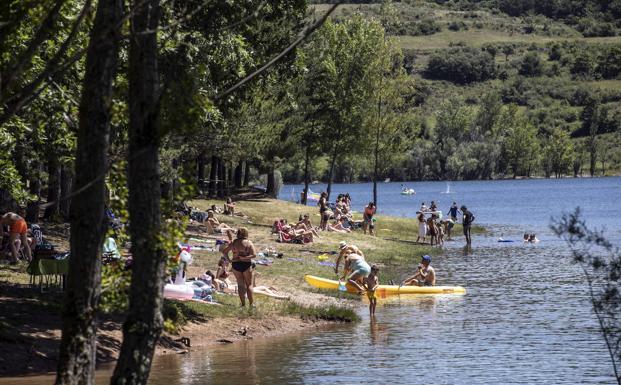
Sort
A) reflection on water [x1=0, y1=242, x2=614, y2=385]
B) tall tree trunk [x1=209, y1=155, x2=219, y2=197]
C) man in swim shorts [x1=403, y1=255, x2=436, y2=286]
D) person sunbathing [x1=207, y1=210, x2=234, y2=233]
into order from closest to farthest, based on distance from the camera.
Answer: reflection on water [x1=0, y1=242, x2=614, y2=385] → man in swim shorts [x1=403, y1=255, x2=436, y2=286] → person sunbathing [x1=207, y1=210, x2=234, y2=233] → tall tree trunk [x1=209, y1=155, x2=219, y2=197]

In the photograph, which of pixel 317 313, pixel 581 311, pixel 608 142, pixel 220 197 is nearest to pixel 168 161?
pixel 317 313

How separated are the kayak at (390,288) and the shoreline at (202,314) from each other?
42 cm

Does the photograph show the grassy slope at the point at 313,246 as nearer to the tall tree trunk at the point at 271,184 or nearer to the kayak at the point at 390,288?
the kayak at the point at 390,288

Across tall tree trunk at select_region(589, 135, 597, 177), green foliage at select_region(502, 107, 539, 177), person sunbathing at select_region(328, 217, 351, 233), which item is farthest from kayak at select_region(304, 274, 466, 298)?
tall tree trunk at select_region(589, 135, 597, 177)

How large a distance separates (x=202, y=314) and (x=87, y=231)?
11.6m

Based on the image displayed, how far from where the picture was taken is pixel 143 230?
32.9ft

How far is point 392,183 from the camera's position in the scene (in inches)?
7338

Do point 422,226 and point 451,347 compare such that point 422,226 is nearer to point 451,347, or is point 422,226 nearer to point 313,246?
point 313,246

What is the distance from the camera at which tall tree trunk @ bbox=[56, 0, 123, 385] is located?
10.1 metres

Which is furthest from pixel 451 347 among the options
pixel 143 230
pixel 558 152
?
pixel 558 152

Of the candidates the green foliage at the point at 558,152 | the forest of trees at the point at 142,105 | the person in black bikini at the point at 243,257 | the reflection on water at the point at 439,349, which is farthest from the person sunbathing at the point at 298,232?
the green foliage at the point at 558,152

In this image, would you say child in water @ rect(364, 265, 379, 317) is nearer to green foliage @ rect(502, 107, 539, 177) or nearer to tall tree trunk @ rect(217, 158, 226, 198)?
tall tree trunk @ rect(217, 158, 226, 198)

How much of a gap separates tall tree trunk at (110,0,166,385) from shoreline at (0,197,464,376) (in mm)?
2778

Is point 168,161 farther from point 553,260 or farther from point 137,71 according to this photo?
point 137,71
